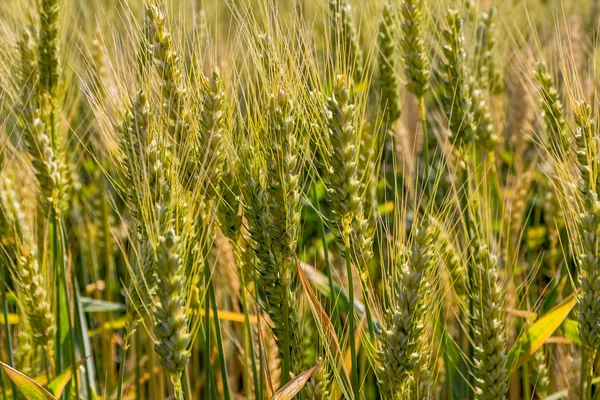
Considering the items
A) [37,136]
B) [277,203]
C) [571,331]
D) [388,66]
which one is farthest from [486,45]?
[37,136]

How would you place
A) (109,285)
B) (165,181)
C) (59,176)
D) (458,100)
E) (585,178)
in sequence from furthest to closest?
(109,285) → (458,100) → (59,176) → (585,178) → (165,181)

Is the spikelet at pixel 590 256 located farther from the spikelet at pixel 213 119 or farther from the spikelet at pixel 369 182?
the spikelet at pixel 213 119

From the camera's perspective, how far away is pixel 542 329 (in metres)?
1.62

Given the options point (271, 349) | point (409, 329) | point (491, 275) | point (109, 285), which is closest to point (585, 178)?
point (491, 275)

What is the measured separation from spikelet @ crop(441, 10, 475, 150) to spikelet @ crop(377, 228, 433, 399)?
2.04 ft

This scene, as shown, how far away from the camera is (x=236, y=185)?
1419 millimetres

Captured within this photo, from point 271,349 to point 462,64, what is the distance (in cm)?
80

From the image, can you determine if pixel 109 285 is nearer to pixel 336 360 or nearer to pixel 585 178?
pixel 336 360

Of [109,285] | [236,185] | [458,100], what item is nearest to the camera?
[236,185]

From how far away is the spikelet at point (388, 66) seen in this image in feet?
6.23

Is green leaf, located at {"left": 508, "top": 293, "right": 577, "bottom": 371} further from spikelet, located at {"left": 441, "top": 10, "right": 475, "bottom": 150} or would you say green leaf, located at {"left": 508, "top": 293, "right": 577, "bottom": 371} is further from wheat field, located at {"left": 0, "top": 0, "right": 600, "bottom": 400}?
spikelet, located at {"left": 441, "top": 10, "right": 475, "bottom": 150}

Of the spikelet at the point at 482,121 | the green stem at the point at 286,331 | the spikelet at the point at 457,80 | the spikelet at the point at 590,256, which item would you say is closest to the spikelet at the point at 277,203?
the green stem at the point at 286,331

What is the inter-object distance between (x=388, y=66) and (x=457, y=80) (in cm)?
21

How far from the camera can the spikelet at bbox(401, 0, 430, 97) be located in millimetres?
1748
